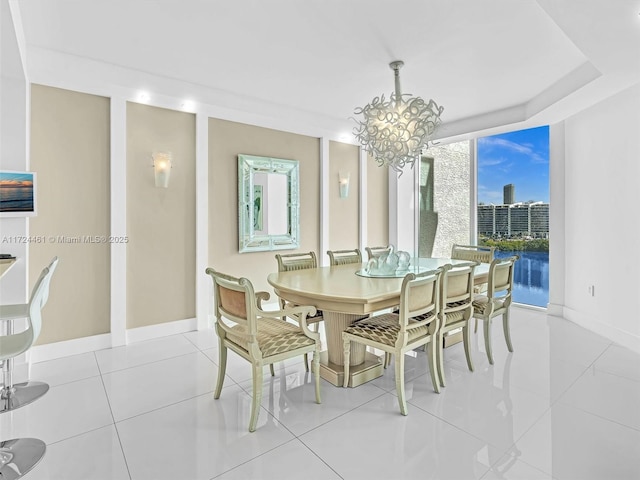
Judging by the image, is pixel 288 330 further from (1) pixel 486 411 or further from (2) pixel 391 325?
(1) pixel 486 411

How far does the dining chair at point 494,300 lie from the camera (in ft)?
9.78

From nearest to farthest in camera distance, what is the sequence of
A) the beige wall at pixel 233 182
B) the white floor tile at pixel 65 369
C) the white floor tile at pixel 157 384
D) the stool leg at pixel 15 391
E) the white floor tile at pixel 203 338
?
the stool leg at pixel 15 391 < the white floor tile at pixel 157 384 < the white floor tile at pixel 65 369 < the white floor tile at pixel 203 338 < the beige wall at pixel 233 182

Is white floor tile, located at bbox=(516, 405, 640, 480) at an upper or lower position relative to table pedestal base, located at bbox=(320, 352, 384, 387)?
lower

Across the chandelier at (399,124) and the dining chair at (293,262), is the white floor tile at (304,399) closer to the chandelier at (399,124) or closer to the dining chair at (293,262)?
the dining chair at (293,262)

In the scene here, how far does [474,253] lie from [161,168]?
367cm

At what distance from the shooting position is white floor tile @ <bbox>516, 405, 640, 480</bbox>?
1716 mm

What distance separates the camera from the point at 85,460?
1.82 m

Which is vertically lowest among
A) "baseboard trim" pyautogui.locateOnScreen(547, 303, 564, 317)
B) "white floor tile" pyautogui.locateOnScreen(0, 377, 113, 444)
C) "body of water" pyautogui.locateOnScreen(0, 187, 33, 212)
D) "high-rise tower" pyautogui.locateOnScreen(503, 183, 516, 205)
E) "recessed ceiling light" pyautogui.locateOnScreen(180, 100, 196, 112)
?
"white floor tile" pyautogui.locateOnScreen(0, 377, 113, 444)

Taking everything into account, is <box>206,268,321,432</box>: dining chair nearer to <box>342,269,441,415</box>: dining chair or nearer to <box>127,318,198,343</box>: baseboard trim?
<box>342,269,441,415</box>: dining chair

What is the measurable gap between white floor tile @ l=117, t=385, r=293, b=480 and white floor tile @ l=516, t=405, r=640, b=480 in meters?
1.35

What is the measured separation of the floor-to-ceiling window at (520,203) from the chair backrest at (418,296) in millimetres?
3260

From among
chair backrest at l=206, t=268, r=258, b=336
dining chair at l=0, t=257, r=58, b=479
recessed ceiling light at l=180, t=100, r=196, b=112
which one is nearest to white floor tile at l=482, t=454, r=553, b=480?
chair backrest at l=206, t=268, r=258, b=336

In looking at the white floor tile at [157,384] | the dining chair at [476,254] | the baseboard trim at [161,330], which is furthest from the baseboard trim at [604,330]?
the baseboard trim at [161,330]

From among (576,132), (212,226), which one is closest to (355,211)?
(212,226)
